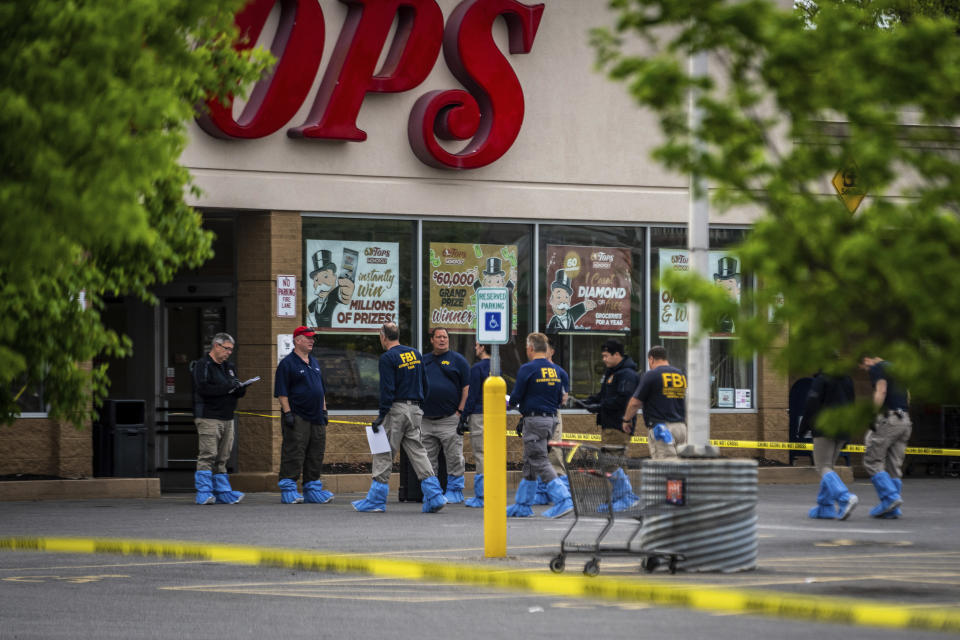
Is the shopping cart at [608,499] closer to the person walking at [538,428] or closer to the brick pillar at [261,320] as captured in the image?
the person walking at [538,428]

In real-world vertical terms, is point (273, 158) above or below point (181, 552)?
above

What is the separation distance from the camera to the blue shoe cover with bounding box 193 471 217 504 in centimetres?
2011

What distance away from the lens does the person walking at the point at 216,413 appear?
20109 mm

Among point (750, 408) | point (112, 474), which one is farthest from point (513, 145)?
point (112, 474)

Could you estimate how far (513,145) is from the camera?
2419cm

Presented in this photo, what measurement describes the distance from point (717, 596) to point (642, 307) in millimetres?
14468

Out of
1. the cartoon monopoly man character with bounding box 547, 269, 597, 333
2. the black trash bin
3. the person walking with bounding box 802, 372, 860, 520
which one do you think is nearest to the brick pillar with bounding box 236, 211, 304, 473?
the black trash bin

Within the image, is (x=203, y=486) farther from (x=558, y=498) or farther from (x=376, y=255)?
(x=558, y=498)

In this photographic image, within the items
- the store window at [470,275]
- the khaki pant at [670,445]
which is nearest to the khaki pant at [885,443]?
the khaki pant at [670,445]

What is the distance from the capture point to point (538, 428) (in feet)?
58.6

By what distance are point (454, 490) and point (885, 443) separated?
209 inches

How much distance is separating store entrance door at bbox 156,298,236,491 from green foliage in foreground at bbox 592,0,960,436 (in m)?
16.6

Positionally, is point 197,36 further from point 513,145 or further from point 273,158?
point 513,145

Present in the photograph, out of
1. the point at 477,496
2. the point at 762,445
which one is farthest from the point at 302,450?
the point at 762,445
